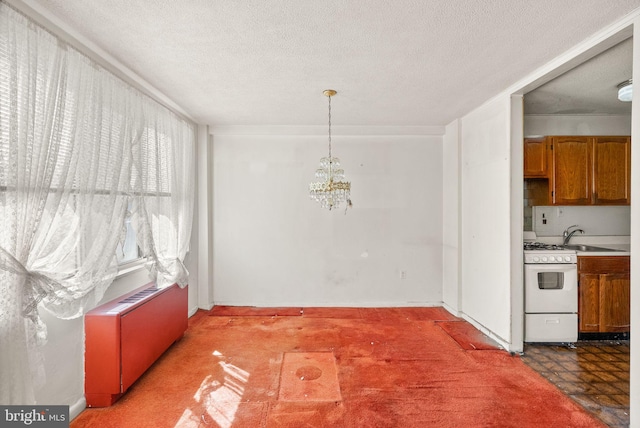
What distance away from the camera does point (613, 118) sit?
3.94 meters

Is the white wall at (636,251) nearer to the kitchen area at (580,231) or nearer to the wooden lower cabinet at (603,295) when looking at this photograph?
the kitchen area at (580,231)

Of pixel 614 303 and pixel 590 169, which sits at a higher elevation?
pixel 590 169

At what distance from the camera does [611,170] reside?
369 centimetres

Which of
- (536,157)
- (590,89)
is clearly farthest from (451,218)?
(590,89)

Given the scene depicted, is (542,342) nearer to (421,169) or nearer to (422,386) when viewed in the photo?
(422,386)

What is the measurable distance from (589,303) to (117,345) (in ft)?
15.1

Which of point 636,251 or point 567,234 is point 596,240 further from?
point 636,251

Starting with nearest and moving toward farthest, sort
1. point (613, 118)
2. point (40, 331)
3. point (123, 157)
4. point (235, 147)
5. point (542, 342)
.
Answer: point (40, 331)
point (123, 157)
point (542, 342)
point (613, 118)
point (235, 147)

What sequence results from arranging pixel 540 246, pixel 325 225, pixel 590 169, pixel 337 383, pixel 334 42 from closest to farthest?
pixel 334 42 < pixel 337 383 < pixel 590 169 < pixel 540 246 < pixel 325 225

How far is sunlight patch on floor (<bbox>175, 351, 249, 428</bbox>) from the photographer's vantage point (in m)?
2.17

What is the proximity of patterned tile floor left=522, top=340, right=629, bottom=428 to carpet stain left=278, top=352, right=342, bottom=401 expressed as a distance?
6.22 feet

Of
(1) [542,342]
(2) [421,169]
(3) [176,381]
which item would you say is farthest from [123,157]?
(1) [542,342]

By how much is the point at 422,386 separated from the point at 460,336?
126 cm

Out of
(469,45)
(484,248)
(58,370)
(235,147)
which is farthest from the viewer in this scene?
(235,147)
